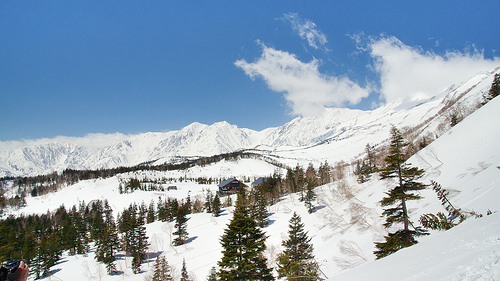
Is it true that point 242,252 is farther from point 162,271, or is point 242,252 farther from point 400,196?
point 162,271

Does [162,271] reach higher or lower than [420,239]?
lower

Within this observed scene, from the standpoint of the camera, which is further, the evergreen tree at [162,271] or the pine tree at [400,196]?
the evergreen tree at [162,271]

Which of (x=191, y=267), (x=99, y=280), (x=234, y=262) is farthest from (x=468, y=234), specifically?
(x=99, y=280)

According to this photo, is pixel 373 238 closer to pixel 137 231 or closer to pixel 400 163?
pixel 400 163

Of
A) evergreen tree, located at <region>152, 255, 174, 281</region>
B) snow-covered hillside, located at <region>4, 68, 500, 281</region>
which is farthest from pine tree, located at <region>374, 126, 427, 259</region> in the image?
evergreen tree, located at <region>152, 255, 174, 281</region>

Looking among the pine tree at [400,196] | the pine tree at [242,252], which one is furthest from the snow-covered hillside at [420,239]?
the pine tree at [242,252]

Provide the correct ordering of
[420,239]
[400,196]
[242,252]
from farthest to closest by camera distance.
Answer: [242,252] < [420,239] < [400,196]

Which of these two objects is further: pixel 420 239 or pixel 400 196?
pixel 420 239

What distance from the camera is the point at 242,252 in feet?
62.1

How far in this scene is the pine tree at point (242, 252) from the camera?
17.2 meters

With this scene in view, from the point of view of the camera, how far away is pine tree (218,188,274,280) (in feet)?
56.3

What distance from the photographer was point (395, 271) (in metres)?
5.27

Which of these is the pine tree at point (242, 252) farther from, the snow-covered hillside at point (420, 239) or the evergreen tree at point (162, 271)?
the evergreen tree at point (162, 271)

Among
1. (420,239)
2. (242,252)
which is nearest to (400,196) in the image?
(420,239)
